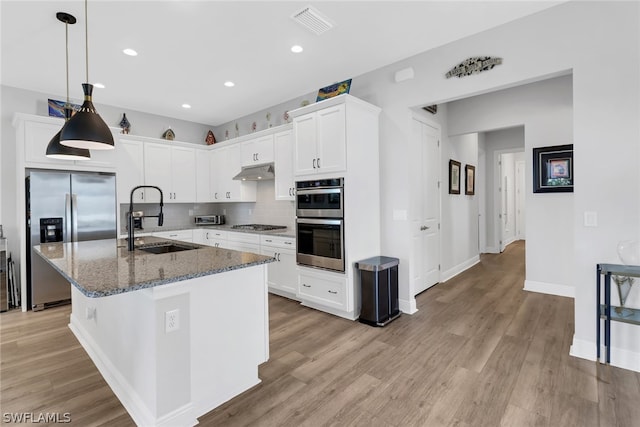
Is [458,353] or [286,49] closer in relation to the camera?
[458,353]

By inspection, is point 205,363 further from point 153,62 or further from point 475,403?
point 153,62

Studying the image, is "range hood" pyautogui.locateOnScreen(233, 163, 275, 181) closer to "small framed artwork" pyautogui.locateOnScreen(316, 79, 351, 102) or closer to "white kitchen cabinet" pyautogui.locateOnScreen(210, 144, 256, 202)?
"white kitchen cabinet" pyautogui.locateOnScreen(210, 144, 256, 202)

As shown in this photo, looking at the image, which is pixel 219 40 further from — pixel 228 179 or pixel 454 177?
pixel 454 177

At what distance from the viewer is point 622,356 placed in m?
2.37

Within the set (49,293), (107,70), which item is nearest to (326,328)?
(49,293)

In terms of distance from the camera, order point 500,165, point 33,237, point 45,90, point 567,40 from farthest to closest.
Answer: point 500,165 < point 45,90 < point 33,237 < point 567,40

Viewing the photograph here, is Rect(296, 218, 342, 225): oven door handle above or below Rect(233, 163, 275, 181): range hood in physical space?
below

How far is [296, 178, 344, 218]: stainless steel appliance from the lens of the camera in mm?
3381

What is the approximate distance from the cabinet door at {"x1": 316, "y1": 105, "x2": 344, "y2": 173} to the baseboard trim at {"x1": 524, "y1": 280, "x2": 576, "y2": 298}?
327 centimetres

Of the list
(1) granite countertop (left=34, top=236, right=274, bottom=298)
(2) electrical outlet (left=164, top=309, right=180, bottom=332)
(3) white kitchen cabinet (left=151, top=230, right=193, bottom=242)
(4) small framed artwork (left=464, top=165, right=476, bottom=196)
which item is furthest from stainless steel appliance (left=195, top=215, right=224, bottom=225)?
(4) small framed artwork (left=464, top=165, right=476, bottom=196)

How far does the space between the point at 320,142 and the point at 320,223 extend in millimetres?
933

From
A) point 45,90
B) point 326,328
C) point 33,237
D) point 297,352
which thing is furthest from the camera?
point 45,90

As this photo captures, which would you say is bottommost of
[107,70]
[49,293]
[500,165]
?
[49,293]

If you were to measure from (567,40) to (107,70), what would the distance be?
4689 mm
